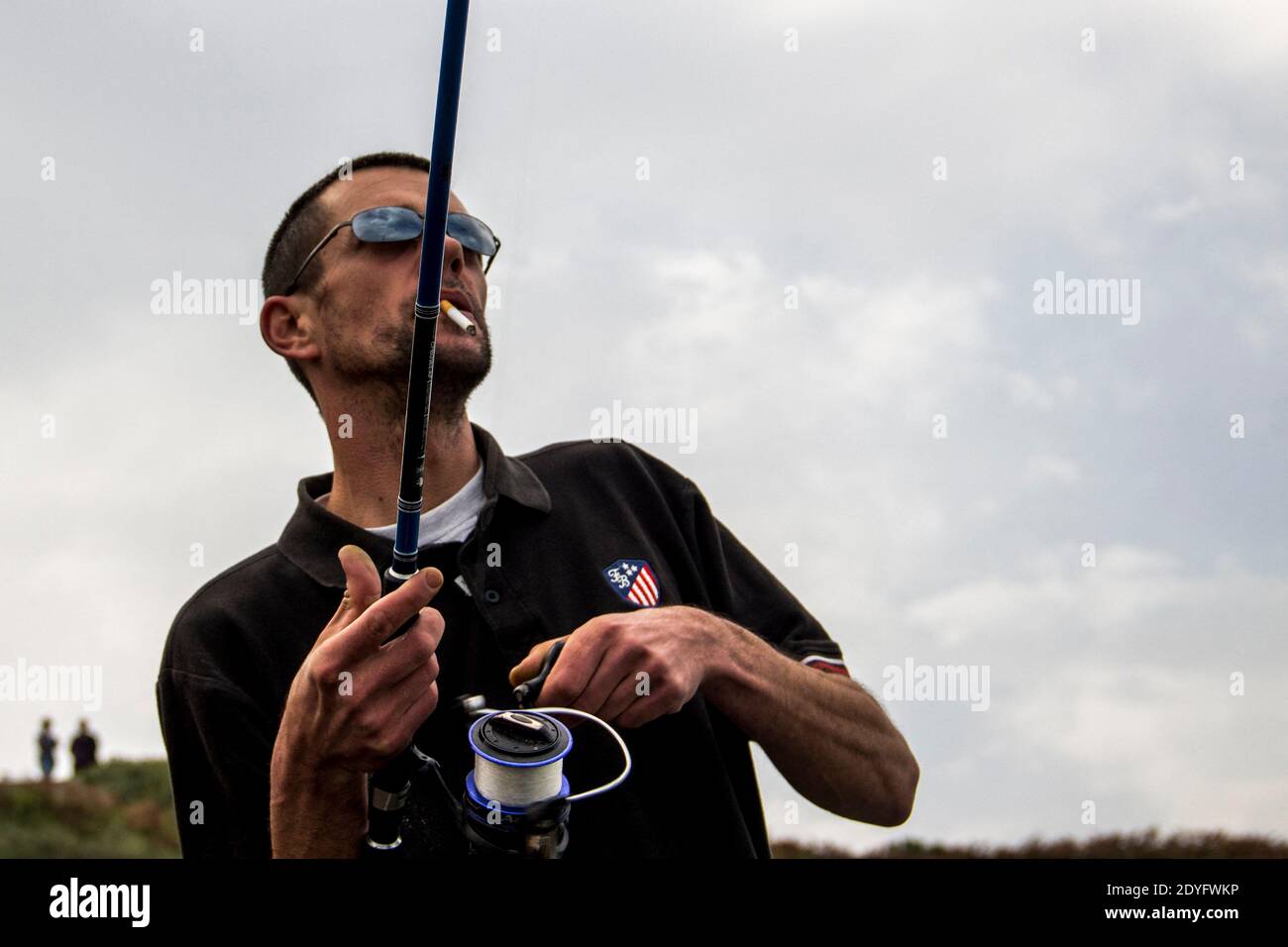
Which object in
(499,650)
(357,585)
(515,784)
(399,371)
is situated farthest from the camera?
(399,371)

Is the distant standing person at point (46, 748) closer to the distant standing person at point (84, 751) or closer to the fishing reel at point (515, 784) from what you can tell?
the distant standing person at point (84, 751)

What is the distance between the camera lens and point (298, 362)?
16.1ft

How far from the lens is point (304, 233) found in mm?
4926

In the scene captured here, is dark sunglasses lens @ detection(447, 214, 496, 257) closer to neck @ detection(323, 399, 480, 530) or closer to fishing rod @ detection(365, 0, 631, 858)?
neck @ detection(323, 399, 480, 530)

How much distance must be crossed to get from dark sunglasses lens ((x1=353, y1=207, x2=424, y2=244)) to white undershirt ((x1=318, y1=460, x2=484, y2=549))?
93cm

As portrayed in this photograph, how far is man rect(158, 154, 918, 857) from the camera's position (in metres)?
3.15

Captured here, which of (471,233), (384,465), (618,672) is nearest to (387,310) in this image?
(471,233)

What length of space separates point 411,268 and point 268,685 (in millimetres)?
1547

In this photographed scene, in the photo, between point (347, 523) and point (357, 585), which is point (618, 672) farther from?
point (347, 523)

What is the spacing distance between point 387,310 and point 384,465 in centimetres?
55

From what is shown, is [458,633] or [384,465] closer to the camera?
[458,633]

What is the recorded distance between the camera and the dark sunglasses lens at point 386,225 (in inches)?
178

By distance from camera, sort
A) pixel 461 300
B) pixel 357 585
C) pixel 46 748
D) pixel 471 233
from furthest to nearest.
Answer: pixel 46 748 → pixel 471 233 → pixel 461 300 → pixel 357 585
